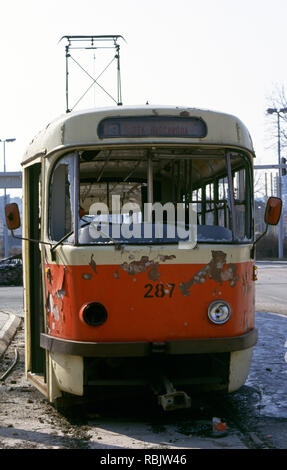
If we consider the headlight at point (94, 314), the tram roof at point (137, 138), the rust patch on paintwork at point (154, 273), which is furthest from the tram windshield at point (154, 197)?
the headlight at point (94, 314)

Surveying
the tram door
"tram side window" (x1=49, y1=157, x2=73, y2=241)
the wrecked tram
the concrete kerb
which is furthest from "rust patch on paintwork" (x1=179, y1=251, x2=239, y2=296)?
the concrete kerb

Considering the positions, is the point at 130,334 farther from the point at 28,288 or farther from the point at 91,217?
the point at 28,288

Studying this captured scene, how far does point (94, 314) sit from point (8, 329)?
627cm

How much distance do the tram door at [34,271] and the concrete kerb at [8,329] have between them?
2.37 metres

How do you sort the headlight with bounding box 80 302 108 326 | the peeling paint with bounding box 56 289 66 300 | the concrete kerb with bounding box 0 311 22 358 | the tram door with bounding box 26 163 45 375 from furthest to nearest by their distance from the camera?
the concrete kerb with bounding box 0 311 22 358, the tram door with bounding box 26 163 45 375, the peeling paint with bounding box 56 289 66 300, the headlight with bounding box 80 302 108 326

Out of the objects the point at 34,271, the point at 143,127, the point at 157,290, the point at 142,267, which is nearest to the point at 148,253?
the point at 142,267

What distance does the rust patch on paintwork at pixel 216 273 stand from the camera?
5754 millimetres

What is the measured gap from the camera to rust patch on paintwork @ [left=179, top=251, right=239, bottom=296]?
5.75 m

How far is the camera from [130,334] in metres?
5.71

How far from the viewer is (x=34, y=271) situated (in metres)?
7.20

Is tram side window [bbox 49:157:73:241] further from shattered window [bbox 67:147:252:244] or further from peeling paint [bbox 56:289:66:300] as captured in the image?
peeling paint [bbox 56:289:66:300]

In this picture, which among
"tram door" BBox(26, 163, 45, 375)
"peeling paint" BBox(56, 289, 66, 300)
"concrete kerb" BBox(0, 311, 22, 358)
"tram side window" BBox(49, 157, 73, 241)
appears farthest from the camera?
"concrete kerb" BBox(0, 311, 22, 358)

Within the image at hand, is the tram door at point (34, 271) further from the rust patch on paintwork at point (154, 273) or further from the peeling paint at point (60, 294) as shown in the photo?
the rust patch on paintwork at point (154, 273)

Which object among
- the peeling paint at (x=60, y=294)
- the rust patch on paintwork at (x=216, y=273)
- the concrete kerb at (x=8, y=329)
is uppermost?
the rust patch on paintwork at (x=216, y=273)
